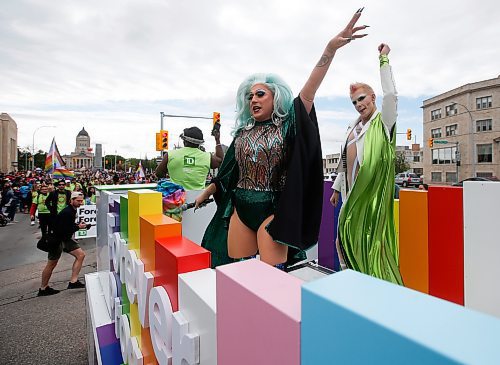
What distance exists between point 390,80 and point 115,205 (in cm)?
194

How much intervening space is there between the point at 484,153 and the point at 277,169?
46000 millimetres

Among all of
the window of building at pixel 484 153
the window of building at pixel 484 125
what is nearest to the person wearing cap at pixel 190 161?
the window of building at pixel 484 153

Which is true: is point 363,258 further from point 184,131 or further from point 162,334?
point 184,131

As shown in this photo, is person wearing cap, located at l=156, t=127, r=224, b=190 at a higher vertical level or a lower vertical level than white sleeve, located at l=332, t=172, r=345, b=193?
higher

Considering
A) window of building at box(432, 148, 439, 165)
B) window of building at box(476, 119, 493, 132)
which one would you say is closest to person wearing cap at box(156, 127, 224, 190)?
window of building at box(476, 119, 493, 132)

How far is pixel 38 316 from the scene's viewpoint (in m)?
4.01

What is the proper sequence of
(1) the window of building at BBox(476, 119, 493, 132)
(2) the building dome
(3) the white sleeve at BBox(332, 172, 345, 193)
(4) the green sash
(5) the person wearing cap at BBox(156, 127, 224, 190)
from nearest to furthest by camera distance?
(4) the green sash
(3) the white sleeve at BBox(332, 172, 345, 193)
(5) the person wearing cap at BBox(156, 127, 224, 190)
(1) the window of building at BBox(476, 119, 493, 132)
(2) the building dome

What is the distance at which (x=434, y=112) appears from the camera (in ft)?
156

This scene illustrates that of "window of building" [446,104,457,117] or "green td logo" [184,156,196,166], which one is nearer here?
"green td logo" [184,156,196,166]

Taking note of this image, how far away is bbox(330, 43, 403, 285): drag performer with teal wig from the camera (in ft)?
6.21

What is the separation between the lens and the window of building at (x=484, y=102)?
128 ft

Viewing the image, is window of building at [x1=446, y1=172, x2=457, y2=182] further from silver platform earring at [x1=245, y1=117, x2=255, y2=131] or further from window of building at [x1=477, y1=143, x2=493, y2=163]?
silver platform earring at [x1=245, y1=117, x2=255, y2=131]

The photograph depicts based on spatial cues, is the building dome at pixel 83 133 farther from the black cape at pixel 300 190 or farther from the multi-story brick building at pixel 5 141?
the black cape at pixel 300 190

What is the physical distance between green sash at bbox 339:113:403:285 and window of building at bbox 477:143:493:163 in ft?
146
